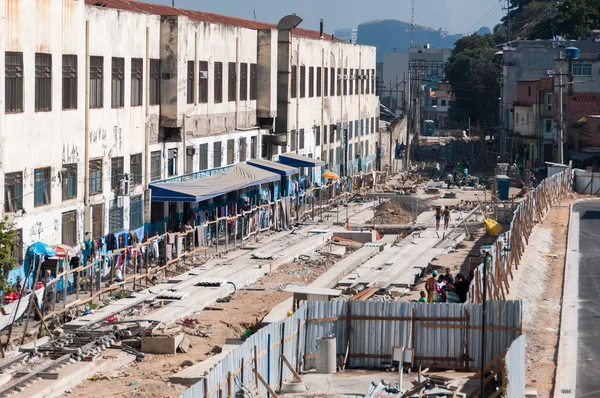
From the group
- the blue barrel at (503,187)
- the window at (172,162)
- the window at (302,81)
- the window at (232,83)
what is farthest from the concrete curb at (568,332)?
the window at (302,81)

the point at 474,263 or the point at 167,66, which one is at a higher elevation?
the point at 167,66

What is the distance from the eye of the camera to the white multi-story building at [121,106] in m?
30.5

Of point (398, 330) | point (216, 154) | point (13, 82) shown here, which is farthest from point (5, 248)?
point (216, 154)

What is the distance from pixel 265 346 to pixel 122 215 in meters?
16.5

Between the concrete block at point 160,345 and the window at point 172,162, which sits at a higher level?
the window at point 172,162

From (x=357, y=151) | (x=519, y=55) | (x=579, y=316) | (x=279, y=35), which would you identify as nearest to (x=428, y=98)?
(x=519, y=55)

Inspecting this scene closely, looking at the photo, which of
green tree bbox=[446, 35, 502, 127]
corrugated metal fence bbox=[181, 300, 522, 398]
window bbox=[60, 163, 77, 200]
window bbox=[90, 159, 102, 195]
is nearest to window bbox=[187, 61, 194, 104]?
window bbox=[90, 159, 102, 195]

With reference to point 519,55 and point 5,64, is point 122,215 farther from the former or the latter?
point 519,55

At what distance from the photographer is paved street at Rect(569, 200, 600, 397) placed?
2301 centimetres

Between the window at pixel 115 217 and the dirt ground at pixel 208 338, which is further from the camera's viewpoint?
the window at pixel 115 217

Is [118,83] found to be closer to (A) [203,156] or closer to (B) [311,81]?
(A) [203,156]

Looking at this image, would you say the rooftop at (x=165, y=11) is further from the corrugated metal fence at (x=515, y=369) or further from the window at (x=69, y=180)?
the corrugated metal fence at (x=515, y=369)

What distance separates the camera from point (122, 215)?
36.8m

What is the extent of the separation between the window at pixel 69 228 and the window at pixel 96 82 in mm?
3777
